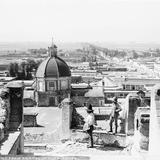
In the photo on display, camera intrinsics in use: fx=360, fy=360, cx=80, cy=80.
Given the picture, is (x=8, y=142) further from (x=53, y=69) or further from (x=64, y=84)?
(x=64, y=84)

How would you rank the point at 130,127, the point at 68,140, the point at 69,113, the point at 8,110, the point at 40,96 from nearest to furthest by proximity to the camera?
1. the point at 8,110
2. the point at 130,127
3. the point at 68,140
4. the point at 69,113
5. the point at 40,96

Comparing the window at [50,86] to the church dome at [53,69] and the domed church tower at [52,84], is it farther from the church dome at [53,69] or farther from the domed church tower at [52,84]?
the church dome at [53,69]

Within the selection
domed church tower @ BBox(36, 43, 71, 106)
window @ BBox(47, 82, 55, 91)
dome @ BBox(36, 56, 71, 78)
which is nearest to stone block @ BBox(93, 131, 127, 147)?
domed church tower @ BBox(36, 43, 71, 106)

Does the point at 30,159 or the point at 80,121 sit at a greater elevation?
the point at 30,159

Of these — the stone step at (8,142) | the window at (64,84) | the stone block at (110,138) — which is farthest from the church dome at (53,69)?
the stone step at (8,142)

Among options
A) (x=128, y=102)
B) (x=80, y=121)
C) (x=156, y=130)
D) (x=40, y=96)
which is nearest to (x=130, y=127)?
(x=128, y=102)

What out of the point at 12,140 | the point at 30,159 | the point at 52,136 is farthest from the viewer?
the point at 52,136

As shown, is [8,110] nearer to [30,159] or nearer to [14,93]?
[14,93]

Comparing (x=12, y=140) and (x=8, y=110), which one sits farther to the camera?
(x=8, y=110)

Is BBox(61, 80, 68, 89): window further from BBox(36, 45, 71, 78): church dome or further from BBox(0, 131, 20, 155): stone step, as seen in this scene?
BBox(0, 131, 20, 155): stone step

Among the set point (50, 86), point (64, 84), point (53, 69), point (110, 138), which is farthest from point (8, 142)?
point (64, 84)
